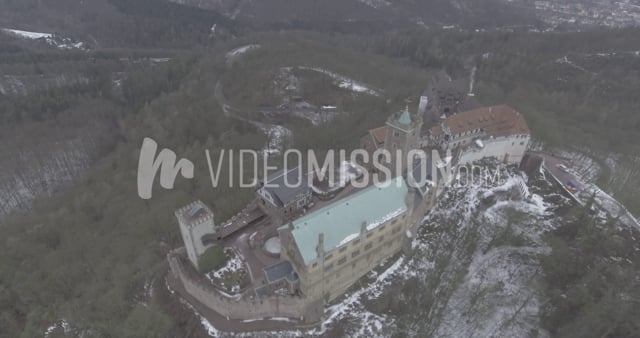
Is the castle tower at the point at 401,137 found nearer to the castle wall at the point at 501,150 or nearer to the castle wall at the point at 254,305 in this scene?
the castle wall at the point at 501,150

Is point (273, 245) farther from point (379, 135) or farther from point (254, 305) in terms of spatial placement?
point (379, 135)

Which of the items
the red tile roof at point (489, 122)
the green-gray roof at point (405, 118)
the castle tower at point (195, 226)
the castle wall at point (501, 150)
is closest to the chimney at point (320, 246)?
the castle tower at point (195, 226)

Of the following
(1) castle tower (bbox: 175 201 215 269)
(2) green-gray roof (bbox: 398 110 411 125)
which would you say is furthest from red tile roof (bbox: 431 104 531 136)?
(1) castle tower (bbox: 175 201 215 269)

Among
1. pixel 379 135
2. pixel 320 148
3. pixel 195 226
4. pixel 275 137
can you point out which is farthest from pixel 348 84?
pixel 195 226

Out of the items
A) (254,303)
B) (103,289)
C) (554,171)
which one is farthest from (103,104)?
(554,171)

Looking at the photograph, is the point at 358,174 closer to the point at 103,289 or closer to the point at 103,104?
the point at 103,289

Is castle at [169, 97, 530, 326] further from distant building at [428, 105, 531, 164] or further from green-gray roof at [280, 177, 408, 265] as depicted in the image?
distant building at [428, 105, 531, 164]
